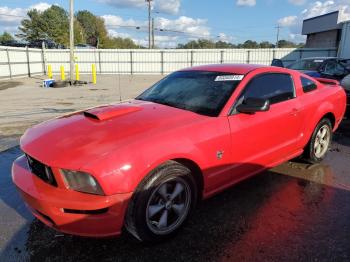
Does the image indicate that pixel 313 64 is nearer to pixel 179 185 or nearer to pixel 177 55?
pixel 179 185

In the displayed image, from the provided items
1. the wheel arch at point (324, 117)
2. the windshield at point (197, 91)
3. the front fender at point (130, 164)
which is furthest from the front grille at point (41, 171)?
the wheel arch at point (324, 117)

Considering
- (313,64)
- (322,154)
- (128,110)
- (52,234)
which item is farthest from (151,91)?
(313,64)

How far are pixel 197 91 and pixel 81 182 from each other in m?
1.79

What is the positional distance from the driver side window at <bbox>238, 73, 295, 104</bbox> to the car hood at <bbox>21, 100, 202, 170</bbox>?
860 mm

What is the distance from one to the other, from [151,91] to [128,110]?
0.92 metres

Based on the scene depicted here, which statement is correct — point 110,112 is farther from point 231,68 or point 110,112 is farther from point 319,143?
point 319,143

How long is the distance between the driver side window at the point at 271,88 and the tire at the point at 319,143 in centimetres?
88

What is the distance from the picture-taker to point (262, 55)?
1270 inches

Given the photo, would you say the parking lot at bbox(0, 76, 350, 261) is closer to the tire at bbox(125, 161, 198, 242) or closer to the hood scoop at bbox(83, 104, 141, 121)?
the tire at bbox(125, 161, 198, 242)

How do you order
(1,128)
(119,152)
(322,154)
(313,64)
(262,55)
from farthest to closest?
(262,55), (313,64), (1,128), (322,154), (119,152)

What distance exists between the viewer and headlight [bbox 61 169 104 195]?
2.45m

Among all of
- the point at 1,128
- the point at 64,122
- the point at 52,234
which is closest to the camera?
the point at 52,234

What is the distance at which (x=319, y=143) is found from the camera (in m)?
4.93

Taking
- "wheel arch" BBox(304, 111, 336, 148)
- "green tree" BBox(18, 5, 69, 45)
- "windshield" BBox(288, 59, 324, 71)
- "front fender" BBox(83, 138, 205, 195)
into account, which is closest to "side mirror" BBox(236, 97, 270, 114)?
"front fender" BBox(83, 138, 205, 195)
